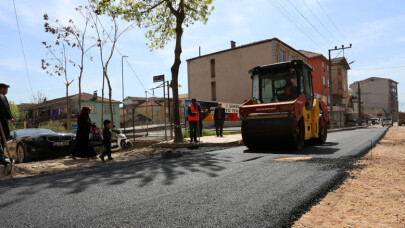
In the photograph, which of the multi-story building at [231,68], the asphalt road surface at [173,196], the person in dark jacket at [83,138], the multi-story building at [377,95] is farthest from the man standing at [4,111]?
the multi-story building at [377,95]

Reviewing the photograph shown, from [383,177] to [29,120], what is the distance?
59.8 meters

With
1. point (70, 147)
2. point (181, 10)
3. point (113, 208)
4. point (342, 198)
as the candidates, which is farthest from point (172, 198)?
point (181, 10)

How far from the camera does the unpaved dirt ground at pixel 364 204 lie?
2.66m

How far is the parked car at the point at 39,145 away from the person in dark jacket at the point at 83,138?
4.30 ft

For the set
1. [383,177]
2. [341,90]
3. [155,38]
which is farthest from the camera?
[341,90]

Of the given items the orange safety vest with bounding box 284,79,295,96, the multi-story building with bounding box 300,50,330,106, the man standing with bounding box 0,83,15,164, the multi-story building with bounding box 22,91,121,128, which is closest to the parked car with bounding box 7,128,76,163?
the man standing with bounding box 0,83,15,164

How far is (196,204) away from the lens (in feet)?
10.4

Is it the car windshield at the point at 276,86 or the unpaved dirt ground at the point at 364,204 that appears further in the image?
the car windshield at the point at 276,86

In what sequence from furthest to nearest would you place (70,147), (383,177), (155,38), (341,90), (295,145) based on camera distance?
(341,90), (155,38), (70,147), (295,145), (383,177)

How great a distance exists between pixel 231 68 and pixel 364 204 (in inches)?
1309

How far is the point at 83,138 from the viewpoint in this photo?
8.12m

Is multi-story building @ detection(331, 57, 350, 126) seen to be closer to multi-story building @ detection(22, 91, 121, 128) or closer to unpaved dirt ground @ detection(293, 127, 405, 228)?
multi-story building @ detection(22, 91, 121, 128)

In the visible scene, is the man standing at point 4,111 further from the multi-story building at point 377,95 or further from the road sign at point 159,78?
the multi-story building at point 377,95

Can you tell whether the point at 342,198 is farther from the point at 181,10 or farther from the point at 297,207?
the point at 181,10
